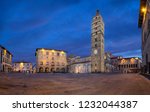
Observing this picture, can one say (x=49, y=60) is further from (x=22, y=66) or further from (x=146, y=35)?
(x=146, y=35)

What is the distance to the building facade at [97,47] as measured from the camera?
240ft

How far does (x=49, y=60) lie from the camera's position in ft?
244

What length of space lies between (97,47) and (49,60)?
65.1 ft

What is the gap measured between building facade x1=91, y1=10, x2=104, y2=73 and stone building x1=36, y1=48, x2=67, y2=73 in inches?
515

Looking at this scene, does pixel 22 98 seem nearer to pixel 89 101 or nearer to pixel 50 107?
pixel 50 107

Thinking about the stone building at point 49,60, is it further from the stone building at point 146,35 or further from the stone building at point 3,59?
the stone building at point 146,35

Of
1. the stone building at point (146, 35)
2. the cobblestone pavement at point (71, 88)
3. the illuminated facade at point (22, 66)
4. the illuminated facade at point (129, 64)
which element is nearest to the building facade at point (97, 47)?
the illuminated facade at point (129, 64)

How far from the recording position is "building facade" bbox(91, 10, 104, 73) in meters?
73.2

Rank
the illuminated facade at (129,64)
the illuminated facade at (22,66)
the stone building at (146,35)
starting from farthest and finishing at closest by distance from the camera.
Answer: the illuminated facade at (22,66), the illuminated facade at (129,64), the stone building at (146,35)

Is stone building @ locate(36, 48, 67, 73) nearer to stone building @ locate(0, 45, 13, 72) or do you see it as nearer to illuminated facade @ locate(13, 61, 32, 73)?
stone building @ locate(0, 45, 13, 72)

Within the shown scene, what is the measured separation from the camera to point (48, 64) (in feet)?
241

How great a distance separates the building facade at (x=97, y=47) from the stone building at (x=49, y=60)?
42.9 ft

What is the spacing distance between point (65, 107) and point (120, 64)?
103866mm

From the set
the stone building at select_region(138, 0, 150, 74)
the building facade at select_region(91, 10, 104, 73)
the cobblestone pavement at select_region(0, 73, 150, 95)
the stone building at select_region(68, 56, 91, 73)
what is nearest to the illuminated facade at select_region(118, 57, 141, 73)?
the stone building at select_region(68, 56, 91, 73)
